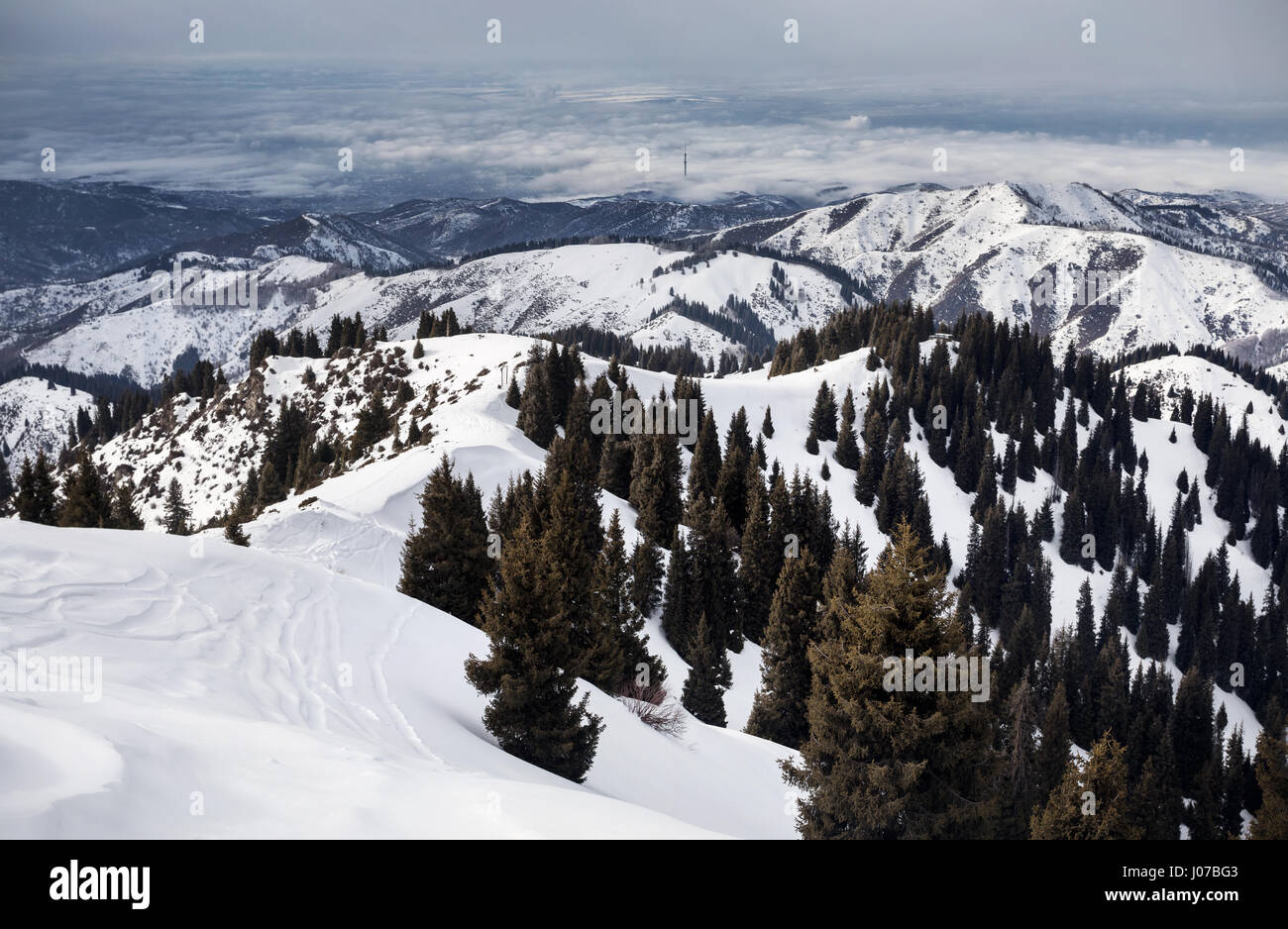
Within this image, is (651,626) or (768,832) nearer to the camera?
(768,832)

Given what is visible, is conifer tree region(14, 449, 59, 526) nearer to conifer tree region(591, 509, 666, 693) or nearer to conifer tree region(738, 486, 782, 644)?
conifer tree region(591, 509, 666, 693)

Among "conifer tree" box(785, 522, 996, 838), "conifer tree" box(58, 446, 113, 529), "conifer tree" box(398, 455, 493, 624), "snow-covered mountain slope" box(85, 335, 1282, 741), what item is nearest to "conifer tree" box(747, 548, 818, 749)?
"snow-covered mountain slope" box(85, 335, 1282, 741)

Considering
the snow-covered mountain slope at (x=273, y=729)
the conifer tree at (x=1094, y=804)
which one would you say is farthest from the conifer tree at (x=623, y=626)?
the conifer tree at (x=1094, y=804)
